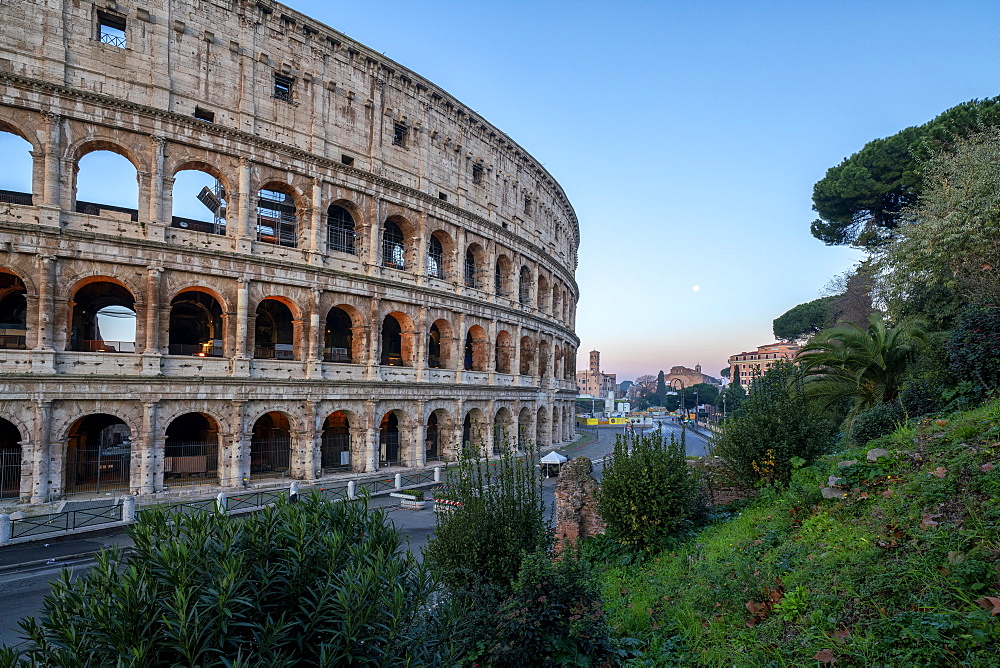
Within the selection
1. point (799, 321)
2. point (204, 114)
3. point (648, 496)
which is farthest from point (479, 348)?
point (799, 321)

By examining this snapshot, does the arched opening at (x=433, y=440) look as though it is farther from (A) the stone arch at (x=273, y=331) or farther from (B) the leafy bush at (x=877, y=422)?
(B) the leafy bush at (x=877, y=422)

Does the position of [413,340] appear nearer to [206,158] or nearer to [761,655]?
[206,158]

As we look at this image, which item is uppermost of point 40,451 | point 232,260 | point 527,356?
point 232,260

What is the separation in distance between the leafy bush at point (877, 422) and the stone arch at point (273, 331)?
21938mm

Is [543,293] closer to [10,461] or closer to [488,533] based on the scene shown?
[10,461]

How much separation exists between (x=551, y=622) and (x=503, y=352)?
84.5ft

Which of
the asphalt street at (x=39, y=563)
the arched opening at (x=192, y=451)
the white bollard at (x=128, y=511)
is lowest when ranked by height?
the asphalt street at (x=39, y=563)

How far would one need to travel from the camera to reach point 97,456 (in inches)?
781

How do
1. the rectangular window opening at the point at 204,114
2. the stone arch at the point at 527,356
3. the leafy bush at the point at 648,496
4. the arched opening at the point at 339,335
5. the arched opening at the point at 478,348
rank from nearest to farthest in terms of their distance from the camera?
the leafy bush at the point at 648,496
the rectangular window opening at the point at 204,114
the arched opening at the point at 339,335
the arched opening at the point at 478,348
the stone arch at the point at 527,356

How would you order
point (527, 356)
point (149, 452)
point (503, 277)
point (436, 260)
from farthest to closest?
point (527, 356) → point (503, 277) → point (436, 260) → point (149, 452)

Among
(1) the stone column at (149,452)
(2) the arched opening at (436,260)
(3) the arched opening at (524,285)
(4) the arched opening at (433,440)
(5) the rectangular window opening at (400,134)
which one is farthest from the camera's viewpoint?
(3) the arched opening at (524,285)

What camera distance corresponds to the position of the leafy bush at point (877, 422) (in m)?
10.6

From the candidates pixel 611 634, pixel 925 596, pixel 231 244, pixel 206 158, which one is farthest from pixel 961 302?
pixel 206 158

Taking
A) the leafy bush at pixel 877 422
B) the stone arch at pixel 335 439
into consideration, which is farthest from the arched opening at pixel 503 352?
the leafy bush at pixel 877 422
